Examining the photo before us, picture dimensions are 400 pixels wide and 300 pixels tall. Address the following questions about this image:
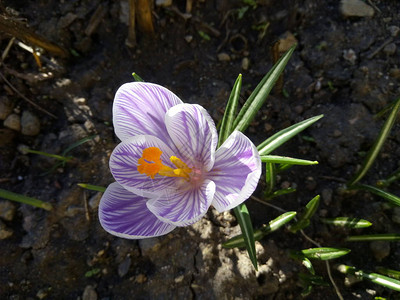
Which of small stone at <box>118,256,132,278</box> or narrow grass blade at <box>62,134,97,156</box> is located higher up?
narrow grass blade at <box>62,134,97,156</box>

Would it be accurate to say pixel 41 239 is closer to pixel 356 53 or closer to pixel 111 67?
pixel 111 67

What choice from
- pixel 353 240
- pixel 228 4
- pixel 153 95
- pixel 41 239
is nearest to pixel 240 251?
pixel 353 240

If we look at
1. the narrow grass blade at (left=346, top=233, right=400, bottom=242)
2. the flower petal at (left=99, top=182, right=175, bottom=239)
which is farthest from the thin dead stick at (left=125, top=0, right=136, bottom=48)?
the narrow grass blade at (left=346, top=233, right=400, bottom=242)

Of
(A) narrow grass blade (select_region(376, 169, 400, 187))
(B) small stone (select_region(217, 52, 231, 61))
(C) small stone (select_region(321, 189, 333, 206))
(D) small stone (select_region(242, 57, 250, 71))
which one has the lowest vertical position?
(C) small stone (select_region(321, 189, 333, 206))

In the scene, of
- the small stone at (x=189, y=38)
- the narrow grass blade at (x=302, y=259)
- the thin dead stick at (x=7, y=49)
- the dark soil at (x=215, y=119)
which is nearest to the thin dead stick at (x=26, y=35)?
the dark soil at (x=215, y=119)

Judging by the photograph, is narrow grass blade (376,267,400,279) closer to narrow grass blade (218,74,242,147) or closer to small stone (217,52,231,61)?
narrow grass blade (218,74,242,147)

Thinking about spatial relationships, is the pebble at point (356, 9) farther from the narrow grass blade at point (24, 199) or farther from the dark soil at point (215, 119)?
the narrow grass blade at point (24, 199)
